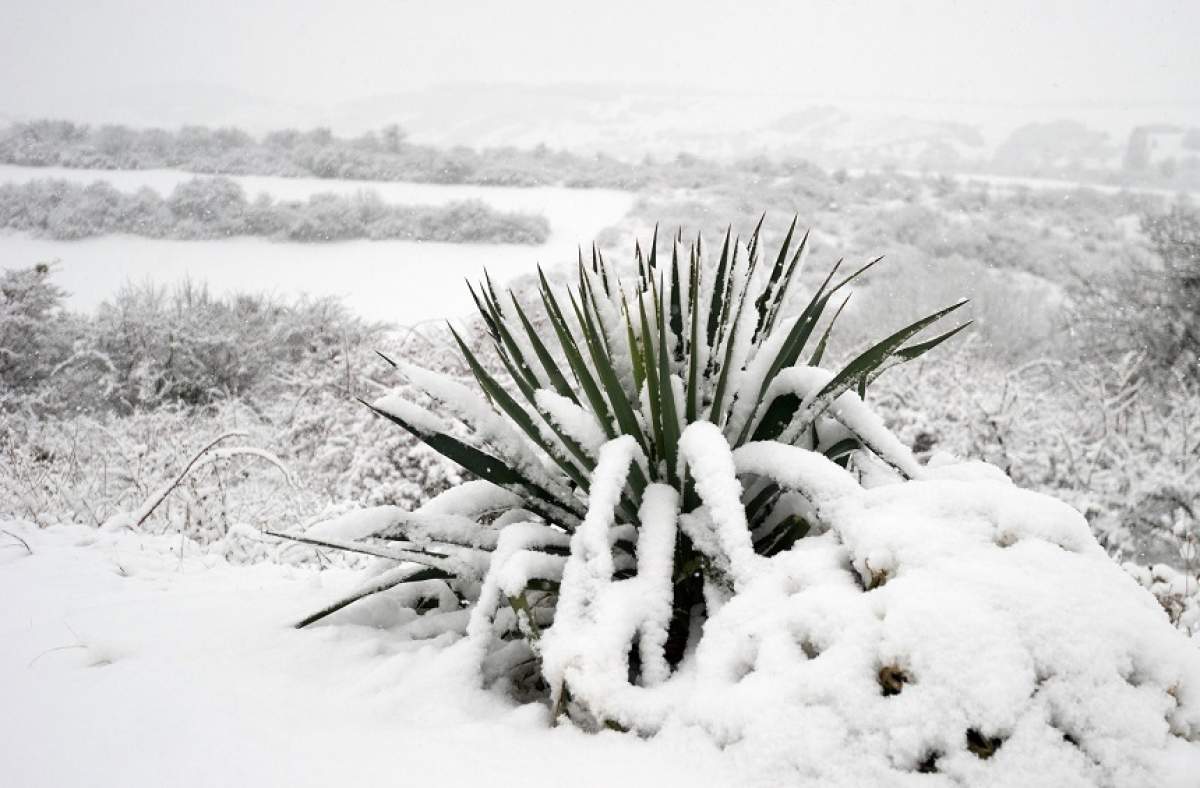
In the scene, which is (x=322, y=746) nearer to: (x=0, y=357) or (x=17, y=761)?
(x=17, y=761)

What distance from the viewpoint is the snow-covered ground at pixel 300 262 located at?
9258 millimetres

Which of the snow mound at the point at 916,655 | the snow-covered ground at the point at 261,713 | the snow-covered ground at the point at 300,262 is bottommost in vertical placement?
the snow-covered ground at the point at 261,713

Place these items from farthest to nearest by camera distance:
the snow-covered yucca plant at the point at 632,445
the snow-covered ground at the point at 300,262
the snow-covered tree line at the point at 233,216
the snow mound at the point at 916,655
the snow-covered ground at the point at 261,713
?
the snow-covered tree line at the point at 233,216
the snow-covered ground at the point at 300,262
the snow-covered yucca plant at the point at 632,445
the snow-covered ground at the point at 261,713
the snow mound at the point at 916,655

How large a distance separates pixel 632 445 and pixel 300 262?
10.9m

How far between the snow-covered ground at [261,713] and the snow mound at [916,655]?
0.11m

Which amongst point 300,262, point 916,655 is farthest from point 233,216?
point 916,655

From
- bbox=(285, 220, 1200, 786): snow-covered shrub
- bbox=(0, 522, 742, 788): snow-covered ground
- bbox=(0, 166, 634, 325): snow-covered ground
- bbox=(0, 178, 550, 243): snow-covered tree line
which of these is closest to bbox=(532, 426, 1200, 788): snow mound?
bbox=(285, 220, 1200, 786): snow-covered shrub

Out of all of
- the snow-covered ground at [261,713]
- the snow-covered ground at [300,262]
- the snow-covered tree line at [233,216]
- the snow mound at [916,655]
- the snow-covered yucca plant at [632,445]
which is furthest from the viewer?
the snow-covered tree line at [233,216]

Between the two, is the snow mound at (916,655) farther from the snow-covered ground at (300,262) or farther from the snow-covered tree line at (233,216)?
the snow-covered tree line at (233,216)

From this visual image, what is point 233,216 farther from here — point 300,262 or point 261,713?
point 261,713

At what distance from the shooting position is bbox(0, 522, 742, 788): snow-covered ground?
1.05m

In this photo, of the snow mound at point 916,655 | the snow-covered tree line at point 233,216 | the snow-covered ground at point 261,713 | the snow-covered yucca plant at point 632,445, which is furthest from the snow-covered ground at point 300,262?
the snow mound at point 916,655

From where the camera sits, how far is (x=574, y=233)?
44.1 ft

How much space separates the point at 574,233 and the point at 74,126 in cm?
1469
